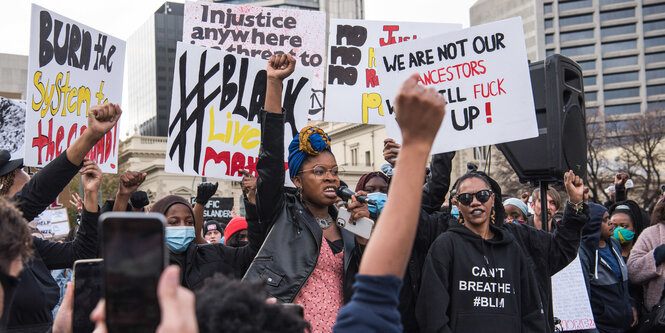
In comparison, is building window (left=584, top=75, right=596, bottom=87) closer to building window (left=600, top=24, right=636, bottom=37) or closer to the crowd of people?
building window (left=600, top=24, right=636, bottom=37)

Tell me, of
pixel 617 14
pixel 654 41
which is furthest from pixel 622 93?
pixel 617 14

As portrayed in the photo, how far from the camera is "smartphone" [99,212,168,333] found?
56.0 inches

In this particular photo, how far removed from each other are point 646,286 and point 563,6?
Result: 92696mm

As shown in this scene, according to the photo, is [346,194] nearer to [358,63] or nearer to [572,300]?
[572,300]

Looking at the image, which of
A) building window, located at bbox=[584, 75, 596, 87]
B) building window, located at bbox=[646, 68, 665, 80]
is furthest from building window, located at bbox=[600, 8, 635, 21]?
building window, located at bbox=[646, 68, 665, 80]

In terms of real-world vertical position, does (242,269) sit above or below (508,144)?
below

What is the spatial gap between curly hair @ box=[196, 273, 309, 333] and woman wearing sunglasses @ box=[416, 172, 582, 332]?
2.20m

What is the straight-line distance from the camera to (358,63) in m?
6.64

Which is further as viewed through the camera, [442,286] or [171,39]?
[171,39]

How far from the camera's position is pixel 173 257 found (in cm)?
424

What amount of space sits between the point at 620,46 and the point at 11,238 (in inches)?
3878

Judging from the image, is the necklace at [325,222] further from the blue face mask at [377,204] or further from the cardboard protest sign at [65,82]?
the cardboard protest sign at [65,82]

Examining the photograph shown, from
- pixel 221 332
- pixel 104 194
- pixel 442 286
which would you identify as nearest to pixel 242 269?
pixel 442 286

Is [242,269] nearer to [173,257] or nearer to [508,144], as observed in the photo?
[173,257]
